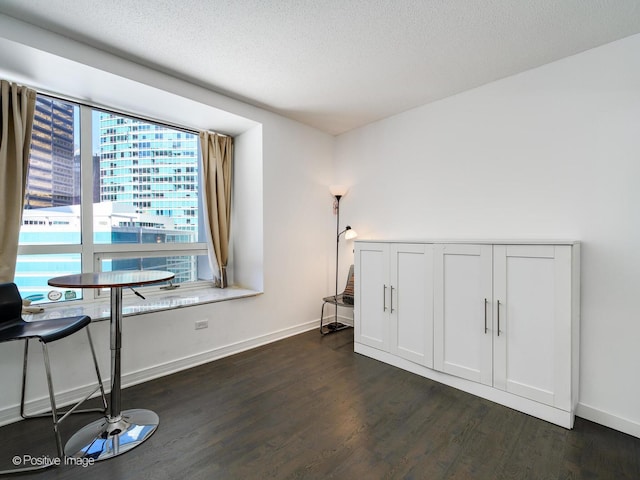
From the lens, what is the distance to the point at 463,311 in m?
2.35

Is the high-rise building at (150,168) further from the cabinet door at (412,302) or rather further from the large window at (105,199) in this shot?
the cabinet door at (412,302)

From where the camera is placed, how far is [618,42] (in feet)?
6.64

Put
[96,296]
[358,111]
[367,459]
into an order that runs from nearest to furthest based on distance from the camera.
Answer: [367,459]
[96,296]
[358,111]

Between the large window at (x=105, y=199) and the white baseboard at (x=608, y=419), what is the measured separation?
11.9 ft

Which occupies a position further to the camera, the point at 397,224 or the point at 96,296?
the point at 397,224

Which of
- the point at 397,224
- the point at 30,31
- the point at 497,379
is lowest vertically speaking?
the point at 497,379

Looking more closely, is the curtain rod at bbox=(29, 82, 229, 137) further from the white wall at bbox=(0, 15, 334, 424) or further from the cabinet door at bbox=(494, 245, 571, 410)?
the cabinet door at bbox=(494, 245, 571, 410)

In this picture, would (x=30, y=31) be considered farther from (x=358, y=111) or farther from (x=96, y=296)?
(x=358, y=111)

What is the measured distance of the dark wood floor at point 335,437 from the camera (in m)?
1.55

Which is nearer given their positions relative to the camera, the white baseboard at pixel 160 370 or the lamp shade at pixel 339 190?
the white baseboard at pixel 160 370

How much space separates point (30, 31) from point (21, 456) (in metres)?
2.63

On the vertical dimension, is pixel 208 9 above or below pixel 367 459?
above

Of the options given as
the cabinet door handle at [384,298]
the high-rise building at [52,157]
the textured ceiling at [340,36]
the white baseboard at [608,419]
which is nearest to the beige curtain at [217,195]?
the textured ceiling at [340,36]

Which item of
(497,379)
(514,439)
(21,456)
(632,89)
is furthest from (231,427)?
(632,89)
